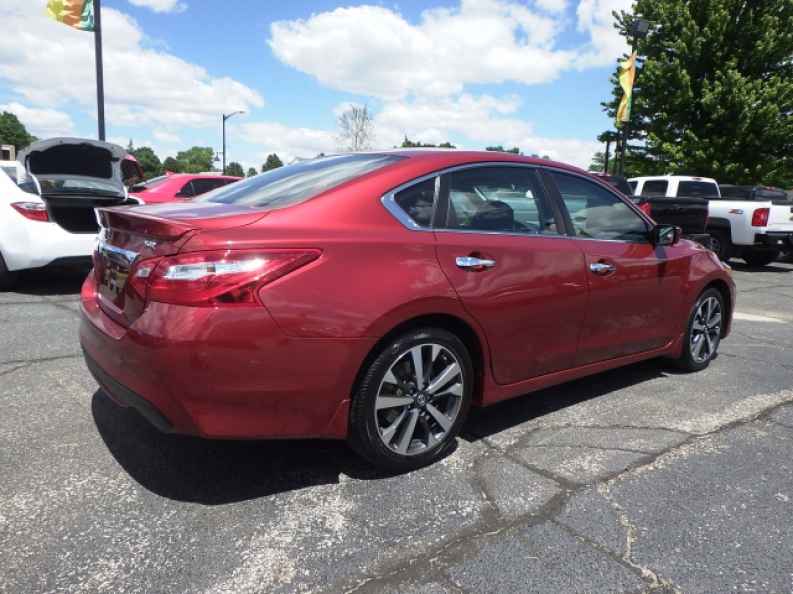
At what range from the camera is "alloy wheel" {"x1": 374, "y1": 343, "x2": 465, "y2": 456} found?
110 inches

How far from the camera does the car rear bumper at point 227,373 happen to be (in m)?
2.31

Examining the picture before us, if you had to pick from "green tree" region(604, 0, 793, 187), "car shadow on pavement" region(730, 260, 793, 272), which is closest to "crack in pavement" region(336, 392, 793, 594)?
"car shadow on pavement" region(730, 260, 793, 272)

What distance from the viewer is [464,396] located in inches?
120

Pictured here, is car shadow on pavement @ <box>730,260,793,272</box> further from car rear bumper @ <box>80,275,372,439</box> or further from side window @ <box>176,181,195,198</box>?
car rear bumper @ <box>80,275,372,439</box>

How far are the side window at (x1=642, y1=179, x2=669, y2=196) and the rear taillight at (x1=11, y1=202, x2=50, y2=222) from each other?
42.5 ft

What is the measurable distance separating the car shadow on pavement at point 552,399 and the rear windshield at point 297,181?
1556 millimetres

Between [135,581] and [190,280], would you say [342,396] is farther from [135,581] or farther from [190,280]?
[135,581]

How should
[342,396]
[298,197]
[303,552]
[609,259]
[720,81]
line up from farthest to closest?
[720,81], [609,259], [298,197], [342,396], [303,552]

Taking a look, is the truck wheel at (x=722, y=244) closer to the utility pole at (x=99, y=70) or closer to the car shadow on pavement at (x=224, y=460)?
the car shadow on pavement at (x=224, y=460)

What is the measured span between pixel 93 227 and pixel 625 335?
589 centimetres

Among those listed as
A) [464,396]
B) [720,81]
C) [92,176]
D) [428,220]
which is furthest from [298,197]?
[720,81]

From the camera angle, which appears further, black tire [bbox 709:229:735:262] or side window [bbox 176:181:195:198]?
black tire [bbox 709:229:735:262]

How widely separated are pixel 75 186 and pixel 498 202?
244 inches

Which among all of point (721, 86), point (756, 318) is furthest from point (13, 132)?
point (756, 318)
